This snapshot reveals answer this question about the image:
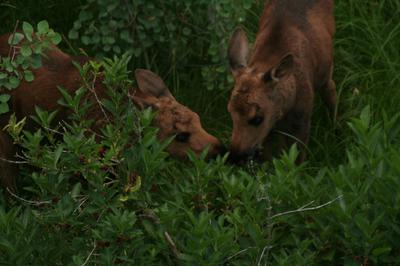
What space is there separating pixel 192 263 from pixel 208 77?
320 cm

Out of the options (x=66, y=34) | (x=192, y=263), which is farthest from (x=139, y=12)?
(x=192, y=263)

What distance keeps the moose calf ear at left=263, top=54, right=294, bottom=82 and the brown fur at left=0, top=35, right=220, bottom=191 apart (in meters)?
0.55

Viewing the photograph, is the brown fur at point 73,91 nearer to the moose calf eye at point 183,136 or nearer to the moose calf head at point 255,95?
the moose calf eye at point 183,136

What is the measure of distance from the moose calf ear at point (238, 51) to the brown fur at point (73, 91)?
0.51 metres

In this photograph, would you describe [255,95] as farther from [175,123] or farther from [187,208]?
[187,208]

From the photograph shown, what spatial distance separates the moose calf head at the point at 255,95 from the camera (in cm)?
646

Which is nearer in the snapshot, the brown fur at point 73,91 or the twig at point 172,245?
the twig at point 172,245

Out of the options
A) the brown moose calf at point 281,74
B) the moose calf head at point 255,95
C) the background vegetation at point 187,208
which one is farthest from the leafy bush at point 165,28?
the background vegetation at point 187,208

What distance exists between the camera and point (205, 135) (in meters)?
6.36

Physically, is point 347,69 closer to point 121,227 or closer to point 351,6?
point 351,6

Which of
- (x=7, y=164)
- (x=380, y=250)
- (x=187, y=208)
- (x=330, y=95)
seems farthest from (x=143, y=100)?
(x=380, y=250)

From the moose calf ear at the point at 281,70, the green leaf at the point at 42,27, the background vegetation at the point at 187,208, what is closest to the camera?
the background vegetation at the point at 187,208

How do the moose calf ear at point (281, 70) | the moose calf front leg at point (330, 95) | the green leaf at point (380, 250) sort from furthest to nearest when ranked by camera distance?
1. the moose calf front leg at point (330, 95)
2. the moose calf ear at point (281, 70)
3. the green leaf at point (380, 250)

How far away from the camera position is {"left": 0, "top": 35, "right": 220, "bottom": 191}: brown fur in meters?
6.38
